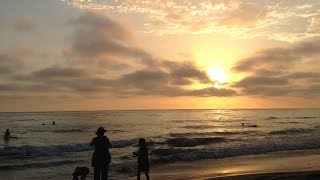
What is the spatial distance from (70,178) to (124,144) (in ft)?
73.8

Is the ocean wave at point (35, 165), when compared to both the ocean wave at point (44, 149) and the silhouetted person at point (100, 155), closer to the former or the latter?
the ocean wave at point (44, 149)

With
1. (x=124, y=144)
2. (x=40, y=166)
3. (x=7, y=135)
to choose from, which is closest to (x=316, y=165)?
(x=40, y=166)

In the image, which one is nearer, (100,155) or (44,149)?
(100,155)

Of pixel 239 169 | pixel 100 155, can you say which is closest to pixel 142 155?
pixel 100 155

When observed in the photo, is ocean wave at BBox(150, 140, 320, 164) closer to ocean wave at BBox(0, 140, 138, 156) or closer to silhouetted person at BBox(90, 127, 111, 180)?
ocean wave at BBox(0, 140, 138, 156)

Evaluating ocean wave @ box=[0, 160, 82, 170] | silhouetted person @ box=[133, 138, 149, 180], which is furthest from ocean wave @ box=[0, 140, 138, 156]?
silhouetted person @ box=[133, 138, 149, 180]

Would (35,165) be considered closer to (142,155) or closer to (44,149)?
(44,149)

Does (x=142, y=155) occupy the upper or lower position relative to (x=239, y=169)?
upper

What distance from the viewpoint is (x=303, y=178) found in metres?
16.9

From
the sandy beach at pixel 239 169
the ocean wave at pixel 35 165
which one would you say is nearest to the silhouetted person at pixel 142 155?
the sandy beach at pixel 239 169

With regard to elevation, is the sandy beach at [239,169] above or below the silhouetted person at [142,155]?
below

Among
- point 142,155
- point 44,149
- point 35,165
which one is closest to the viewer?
point 142,155

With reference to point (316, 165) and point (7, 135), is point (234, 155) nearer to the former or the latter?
point (316, 165)

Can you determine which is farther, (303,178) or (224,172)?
(224,172)
